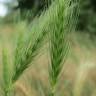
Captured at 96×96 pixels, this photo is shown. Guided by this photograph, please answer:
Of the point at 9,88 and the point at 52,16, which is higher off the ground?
the point at 52,16

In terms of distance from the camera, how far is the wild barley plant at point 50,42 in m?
1.17

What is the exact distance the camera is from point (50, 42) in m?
1.20

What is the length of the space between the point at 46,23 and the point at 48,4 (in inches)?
3.8

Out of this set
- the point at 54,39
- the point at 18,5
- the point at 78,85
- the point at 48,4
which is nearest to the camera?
the point at 54,39

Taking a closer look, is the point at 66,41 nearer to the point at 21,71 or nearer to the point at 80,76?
the point at 21,71

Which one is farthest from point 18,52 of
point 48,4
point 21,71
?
point 48,4

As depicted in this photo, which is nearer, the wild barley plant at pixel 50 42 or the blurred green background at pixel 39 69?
the wild barley plant at pixel 50 42

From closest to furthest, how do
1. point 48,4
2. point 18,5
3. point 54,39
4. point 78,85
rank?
point 54,39 < point 48,4 < point 18,5 < point 78,85

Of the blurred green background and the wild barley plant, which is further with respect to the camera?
the blurred green background

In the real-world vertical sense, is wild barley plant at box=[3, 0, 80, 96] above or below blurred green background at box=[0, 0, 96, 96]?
above

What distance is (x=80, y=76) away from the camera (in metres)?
1.57

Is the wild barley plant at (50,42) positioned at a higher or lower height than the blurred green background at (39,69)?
higher

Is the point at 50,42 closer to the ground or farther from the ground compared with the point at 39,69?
farther from the ground

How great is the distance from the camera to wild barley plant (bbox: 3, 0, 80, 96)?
46.1 inches
